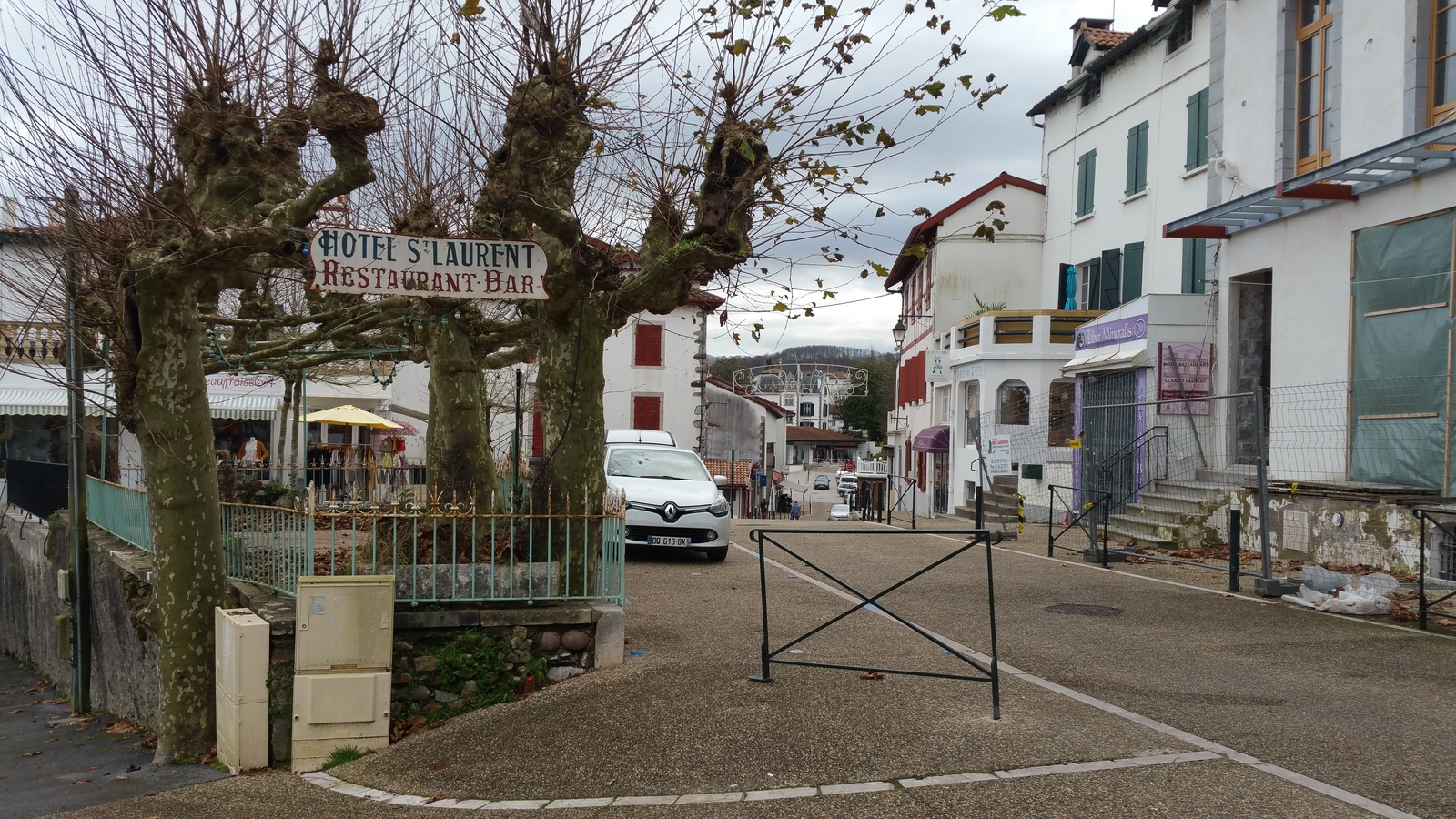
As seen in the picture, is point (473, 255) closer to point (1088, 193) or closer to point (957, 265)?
point (1088, 193)

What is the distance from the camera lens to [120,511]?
12.2 meters

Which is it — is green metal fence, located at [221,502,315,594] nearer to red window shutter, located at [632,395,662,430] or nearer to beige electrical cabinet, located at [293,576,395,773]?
beige electrical cabinet, located at [293,576,395,773]

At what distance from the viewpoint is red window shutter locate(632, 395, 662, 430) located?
1693 inches

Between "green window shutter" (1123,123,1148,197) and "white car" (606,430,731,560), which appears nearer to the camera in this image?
"white car" (606,430,731,560)

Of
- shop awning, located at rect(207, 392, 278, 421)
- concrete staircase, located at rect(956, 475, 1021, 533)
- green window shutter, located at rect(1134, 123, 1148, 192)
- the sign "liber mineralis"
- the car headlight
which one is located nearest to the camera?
the sign "liber mineralis"

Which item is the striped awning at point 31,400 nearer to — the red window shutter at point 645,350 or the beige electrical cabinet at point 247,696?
the red window shutter at point 645,350

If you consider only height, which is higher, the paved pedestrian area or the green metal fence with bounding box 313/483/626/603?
the green metal fence with bounding box 313/483/626/603

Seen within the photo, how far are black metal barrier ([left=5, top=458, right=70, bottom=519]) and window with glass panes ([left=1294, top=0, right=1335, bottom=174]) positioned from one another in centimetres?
1769

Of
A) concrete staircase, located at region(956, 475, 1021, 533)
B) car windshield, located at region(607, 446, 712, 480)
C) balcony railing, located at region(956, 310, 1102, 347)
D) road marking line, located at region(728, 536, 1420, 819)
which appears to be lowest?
concrete staircase, located at region(956, 475, 1021, 533)

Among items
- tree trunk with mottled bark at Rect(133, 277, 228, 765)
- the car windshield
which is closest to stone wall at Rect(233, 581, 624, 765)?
tree trunk with mottled bark at Rect(133, 277, 228, 765)

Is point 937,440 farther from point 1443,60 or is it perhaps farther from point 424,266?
point 424,266

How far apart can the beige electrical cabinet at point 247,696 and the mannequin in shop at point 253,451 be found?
1973cm

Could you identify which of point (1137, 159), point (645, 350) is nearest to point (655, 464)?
point (1137, 159)

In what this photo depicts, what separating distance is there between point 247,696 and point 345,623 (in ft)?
2.41
